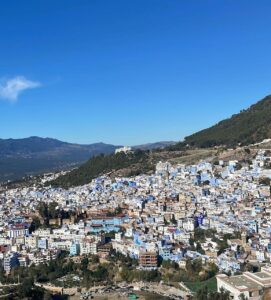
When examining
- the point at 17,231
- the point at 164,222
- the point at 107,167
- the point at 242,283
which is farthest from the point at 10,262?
the point at 107,167

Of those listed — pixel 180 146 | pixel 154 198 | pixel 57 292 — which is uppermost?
pixel 180 146

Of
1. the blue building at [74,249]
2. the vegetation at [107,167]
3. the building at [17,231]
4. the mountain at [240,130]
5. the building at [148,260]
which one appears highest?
the mountain at [240,130]

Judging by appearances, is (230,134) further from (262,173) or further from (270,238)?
(270,238)

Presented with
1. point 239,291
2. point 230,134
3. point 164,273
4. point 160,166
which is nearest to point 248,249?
point 164,273

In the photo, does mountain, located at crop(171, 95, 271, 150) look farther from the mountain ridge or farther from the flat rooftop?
the mountain ridge

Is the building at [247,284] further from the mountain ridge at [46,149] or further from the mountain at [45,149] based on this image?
the mountain at [45,149]

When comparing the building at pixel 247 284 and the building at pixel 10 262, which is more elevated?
the building at pixel 10 262

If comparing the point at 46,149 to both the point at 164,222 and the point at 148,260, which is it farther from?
the point at 148,260

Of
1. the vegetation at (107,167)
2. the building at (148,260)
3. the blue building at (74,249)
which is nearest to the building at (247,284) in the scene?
the building at (148,260)
